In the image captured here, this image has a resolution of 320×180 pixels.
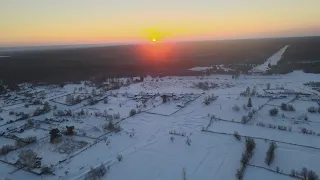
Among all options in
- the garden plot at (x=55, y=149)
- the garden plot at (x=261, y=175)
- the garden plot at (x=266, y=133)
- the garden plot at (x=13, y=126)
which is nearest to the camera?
the garden plot at (x=261, y=175)

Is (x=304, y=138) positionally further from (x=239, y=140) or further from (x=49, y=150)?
(x=49, y=150)

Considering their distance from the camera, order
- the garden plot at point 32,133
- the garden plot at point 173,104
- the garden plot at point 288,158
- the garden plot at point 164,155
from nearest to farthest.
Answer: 1. the garden plot at point 164,155
2. the garden plot at point 288,158
3. the garden plot at point 32,133
4. the garden plot at point 173,104

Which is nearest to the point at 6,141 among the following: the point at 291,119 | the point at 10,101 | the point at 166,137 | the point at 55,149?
the point at 55,149

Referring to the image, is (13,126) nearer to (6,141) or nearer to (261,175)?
(6,141)

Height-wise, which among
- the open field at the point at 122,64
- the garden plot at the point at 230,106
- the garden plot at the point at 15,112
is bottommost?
the open field at the point at 122,64

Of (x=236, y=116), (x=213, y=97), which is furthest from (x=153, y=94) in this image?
(x=236, y=116)

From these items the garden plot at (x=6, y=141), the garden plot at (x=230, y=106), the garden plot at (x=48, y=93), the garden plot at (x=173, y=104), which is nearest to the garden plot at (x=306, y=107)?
the garden plot at (x=230, y=106)

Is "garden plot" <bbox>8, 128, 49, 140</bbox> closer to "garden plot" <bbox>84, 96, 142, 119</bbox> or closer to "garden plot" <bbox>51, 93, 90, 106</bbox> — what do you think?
"garden plot" <bbox>84, 96, 142, 119</bbox>

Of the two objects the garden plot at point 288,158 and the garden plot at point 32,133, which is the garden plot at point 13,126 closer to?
the garden plot at point 32,133
